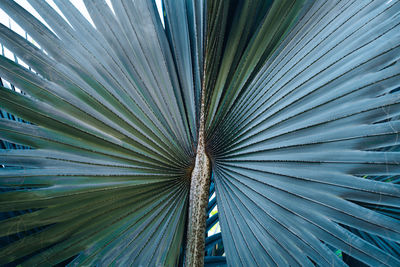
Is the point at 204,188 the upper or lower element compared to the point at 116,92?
lower

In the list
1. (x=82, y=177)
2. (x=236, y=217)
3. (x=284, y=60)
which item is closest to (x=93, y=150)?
(x=82, y=177)

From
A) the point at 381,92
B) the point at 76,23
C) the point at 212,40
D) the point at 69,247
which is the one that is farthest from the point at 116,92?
the point at 381,92

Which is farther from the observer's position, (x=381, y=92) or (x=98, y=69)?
(x=98, y=69)

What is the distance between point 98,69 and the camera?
81cm

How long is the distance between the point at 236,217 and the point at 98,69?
57 cm

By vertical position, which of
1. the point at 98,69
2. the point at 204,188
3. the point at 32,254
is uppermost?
the point at 98,69

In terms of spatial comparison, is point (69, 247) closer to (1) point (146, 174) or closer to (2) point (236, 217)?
(1) point (146, 174)

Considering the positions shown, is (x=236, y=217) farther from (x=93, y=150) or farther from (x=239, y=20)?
(x=239, y=20)

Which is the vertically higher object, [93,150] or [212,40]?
[212,40]

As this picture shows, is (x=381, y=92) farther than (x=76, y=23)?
No

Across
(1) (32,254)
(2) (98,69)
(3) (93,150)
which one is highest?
(2) (98,69)

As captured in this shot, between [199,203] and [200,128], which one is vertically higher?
[200,128]

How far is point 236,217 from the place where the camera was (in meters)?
0.85

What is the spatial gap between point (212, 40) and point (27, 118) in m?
0.53
